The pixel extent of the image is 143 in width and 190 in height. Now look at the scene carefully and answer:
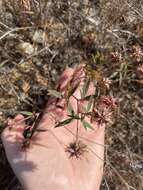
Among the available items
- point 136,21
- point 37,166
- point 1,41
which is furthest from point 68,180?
point 136,21

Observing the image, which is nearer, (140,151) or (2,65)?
(2,65)

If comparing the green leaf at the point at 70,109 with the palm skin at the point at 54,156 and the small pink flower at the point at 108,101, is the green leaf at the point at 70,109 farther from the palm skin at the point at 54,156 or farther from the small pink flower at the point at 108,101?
the small pink flower at the point at 108,101

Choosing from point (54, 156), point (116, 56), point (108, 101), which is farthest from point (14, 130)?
point (116, 56)

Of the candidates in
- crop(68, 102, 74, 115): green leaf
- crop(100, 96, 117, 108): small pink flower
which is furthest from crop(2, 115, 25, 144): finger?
crop(100, 96, 117, 108): small pink flower

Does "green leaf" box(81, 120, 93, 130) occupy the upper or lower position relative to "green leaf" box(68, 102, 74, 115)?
lower

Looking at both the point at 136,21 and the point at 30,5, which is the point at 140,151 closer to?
the point at 136,21

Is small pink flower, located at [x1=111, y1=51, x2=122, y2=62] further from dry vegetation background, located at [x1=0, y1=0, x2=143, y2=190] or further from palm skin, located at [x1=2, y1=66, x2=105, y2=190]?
palm skin, located at [x1=2, y1=66, x2=105, y2=190]

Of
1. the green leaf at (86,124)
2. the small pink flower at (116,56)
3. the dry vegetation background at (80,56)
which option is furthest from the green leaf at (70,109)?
the small pink flower at (116,56)

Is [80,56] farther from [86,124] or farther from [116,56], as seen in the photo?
[86,124]
